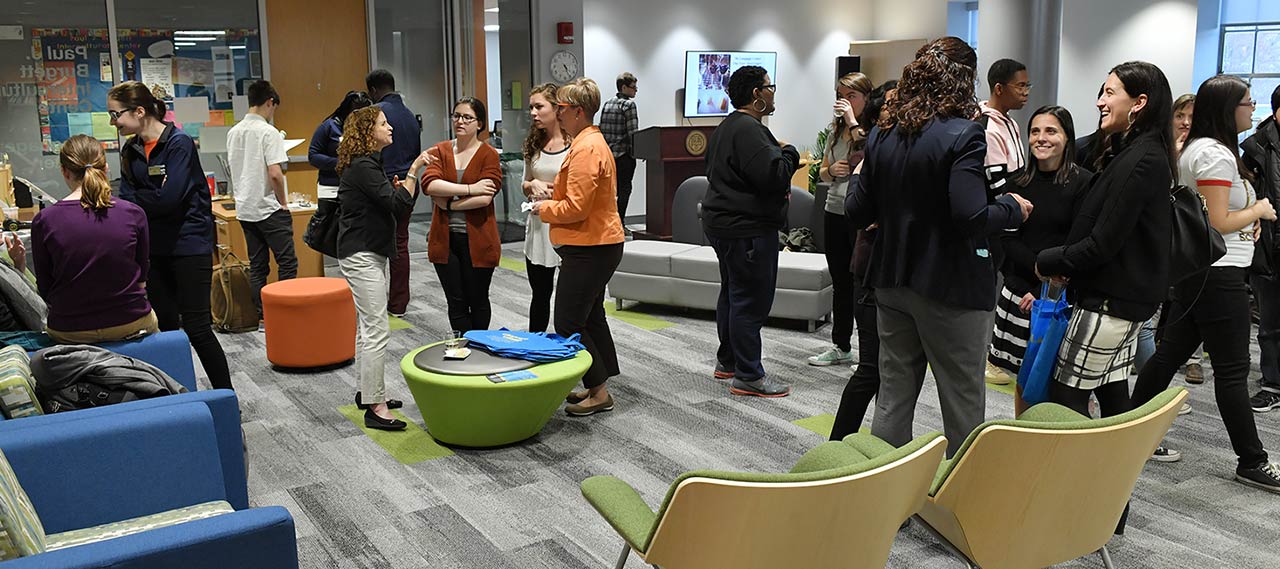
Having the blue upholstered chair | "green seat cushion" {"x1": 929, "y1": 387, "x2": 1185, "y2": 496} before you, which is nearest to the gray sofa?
"green seat cushion" {"x1": 929, "y1": 387, "x2": 1185, "y2": 496}

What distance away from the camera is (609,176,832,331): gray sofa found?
661 centimetres

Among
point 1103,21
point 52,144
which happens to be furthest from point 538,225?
point 1103,21

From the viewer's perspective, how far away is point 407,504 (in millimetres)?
3930

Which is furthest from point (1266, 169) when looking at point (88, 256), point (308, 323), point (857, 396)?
point (88, 256)

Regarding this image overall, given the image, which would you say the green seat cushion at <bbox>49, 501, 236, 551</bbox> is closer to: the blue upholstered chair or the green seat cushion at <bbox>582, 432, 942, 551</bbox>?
the blue upholstered chair

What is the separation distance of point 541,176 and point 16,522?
9.93 feet

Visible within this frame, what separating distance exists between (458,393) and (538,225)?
111 cm

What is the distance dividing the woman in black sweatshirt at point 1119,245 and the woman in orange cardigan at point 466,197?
107 inches

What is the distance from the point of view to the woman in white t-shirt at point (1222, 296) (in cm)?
388

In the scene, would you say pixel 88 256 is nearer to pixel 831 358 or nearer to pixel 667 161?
pixel 831 358

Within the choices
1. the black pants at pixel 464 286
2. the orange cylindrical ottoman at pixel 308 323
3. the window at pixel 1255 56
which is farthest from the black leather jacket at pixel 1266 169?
the window at pixel 1255 56

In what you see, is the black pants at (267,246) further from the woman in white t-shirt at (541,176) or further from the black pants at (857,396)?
the black pants at (857,396)

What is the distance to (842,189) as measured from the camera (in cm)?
532

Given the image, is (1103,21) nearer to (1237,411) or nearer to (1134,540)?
(1237,411)
